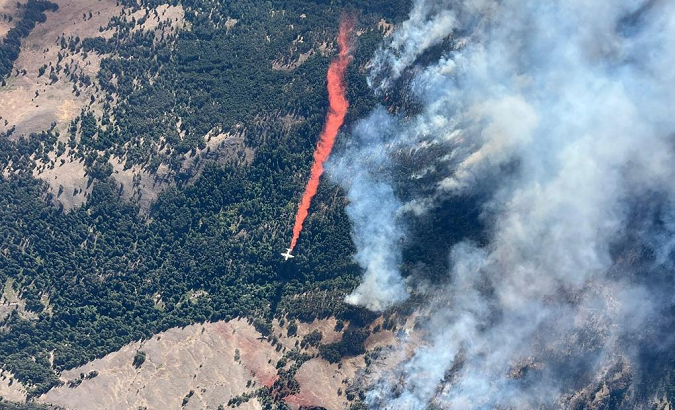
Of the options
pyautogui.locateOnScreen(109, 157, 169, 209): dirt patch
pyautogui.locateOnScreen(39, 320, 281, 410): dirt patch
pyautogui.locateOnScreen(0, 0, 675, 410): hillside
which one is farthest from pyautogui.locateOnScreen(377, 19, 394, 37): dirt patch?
pyautogui.locateOnScreen(39, 320, 281, 410): dirt patch

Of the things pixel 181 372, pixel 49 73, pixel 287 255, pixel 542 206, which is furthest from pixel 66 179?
pixel 542 206

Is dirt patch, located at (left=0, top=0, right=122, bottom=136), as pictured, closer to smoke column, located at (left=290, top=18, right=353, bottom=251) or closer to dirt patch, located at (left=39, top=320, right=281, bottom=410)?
dirt patch, located at (left=39, top=320, right=281, bottom=410)

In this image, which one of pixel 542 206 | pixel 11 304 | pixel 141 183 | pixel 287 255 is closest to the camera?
pixel 542 206

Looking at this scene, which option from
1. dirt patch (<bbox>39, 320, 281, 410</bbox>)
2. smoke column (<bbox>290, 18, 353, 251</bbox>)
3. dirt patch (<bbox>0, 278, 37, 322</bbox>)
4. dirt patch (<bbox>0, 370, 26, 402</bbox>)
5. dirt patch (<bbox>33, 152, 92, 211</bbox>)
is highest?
smoke column (<bbox>290, 18, 353, 251</bbox>)

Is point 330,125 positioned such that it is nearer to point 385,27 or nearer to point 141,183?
point 385,27

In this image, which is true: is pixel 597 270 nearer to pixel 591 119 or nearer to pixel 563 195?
pixel 563 195

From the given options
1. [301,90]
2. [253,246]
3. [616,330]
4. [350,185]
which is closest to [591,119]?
[616,330]

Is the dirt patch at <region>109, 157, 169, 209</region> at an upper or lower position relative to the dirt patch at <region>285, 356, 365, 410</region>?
upper
